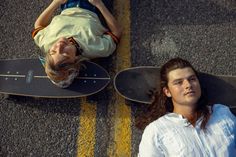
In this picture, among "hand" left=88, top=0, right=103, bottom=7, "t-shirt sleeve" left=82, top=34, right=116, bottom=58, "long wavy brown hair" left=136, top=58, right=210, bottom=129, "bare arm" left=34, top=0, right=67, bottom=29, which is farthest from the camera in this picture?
"bare arm" left=34, top=0, right=67, bottom=29

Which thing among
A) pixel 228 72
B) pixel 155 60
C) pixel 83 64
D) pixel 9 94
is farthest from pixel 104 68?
pixel 228 72

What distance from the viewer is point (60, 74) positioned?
12.2 feet

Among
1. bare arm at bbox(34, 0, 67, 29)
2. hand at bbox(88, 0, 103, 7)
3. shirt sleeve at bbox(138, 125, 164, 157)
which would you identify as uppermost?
hand at bbox(88, 0, 103, 7)

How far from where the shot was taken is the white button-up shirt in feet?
10.9

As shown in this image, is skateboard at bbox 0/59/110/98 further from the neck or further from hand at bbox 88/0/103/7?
the neck

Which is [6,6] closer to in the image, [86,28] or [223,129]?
[86,28]

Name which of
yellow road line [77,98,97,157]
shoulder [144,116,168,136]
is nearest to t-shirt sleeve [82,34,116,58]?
yellow road line [77,98,97,157]

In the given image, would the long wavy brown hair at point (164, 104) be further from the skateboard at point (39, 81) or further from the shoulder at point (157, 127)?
the skateboard at point (39, 81)

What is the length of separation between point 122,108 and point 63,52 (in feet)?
3.09

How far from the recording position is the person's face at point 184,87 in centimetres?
341

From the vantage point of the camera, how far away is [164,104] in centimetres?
375

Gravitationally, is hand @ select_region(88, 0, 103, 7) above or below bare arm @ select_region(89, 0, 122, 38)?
above

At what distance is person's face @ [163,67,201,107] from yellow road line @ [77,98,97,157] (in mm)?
984

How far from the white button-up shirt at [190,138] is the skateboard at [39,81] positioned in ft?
2.86
